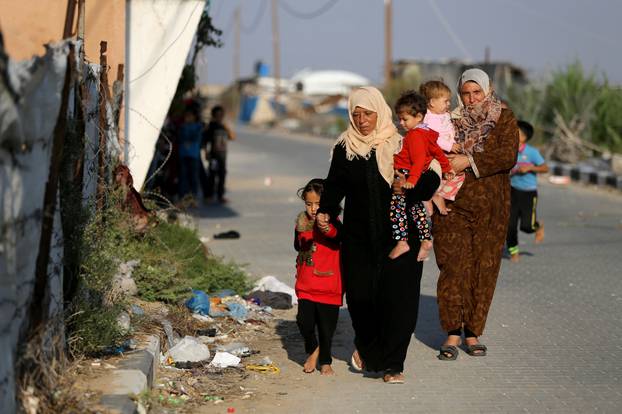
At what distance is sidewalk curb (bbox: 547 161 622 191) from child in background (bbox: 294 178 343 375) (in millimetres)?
14792

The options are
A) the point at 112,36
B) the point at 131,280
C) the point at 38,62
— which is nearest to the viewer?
the point at 38,62

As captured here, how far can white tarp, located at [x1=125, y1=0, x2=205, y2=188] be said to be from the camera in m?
12.0

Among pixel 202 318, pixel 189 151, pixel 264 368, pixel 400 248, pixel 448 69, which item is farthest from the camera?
pixel 448 69

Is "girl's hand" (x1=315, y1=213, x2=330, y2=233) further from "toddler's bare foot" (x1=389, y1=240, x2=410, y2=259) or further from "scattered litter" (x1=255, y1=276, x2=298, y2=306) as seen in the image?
"scattered litter" (x1=255, y1=276, x2=298, y2=306)

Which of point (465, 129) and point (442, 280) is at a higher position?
point (465, 129)

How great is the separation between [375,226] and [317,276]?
52 centimetres

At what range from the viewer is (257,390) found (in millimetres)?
6879

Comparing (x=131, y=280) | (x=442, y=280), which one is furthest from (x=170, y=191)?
(x=442, y=280)

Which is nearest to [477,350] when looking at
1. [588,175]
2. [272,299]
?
[272,299]

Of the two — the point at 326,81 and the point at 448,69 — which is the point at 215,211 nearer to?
the point at 448,69

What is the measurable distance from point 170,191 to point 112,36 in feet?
22.1

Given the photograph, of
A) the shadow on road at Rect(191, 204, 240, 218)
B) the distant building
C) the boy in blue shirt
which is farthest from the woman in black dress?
the distant building

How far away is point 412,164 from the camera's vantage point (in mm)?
6984

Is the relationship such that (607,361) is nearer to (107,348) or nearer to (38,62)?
(107,348)
